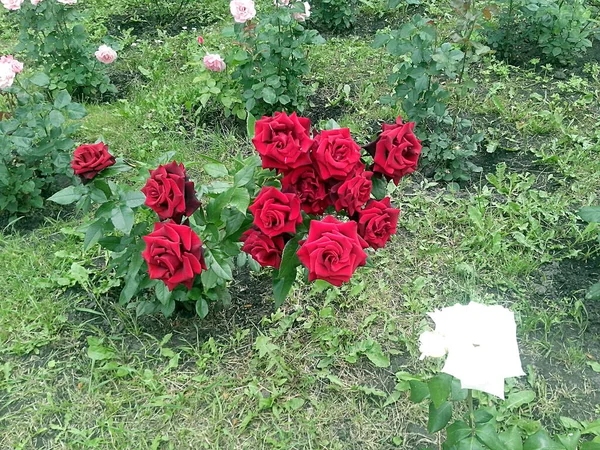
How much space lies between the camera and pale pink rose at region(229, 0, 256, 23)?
2885mm

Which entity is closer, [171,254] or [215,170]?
[171,254]

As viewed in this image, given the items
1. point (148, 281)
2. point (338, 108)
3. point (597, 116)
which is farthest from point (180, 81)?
point (597, 116)

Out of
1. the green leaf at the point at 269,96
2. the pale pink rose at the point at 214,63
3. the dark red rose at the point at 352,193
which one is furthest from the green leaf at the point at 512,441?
the pale pink rose at the point at 214,63

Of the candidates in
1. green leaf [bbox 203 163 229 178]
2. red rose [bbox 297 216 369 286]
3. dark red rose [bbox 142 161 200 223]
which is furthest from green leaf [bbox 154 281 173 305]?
red rose [bbox 297 216 369 286]

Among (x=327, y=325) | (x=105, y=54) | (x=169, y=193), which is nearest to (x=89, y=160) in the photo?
(x=169, y=193)

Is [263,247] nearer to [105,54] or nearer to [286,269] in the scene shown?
[286,269]

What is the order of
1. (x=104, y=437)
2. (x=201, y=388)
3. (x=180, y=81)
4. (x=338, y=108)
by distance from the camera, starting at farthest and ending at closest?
1. (x=180, y=81)
2. (x=338, y=108)
3. (x=201, y=388)
4. (x=104, y=437)

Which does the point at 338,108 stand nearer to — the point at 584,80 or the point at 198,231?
the point at 584,80

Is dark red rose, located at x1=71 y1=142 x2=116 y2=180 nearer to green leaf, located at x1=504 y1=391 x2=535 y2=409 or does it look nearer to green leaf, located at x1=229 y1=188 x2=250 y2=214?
green leaf, located at x1=229 y1=188 x2=250 y2=214

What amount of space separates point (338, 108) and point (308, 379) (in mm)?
1956

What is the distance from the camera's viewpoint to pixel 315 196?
1.78 m

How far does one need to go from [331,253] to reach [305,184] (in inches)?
13.0

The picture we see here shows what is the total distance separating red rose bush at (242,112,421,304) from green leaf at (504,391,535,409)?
74cm

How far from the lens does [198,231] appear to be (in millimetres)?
2018
